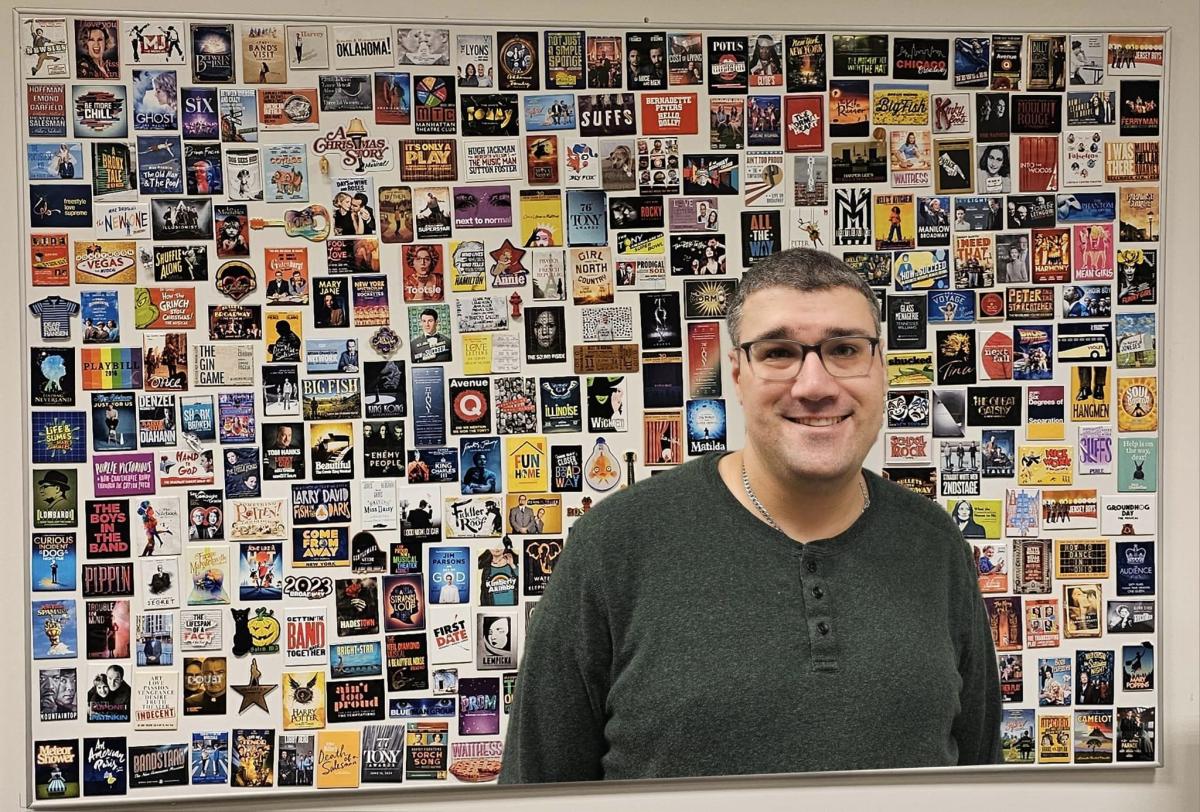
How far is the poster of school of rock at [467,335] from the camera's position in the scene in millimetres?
1521

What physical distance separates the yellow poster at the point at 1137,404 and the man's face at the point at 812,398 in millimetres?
434

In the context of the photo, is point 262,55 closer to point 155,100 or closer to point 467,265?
point 155,100

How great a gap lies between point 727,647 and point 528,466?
1.30ft

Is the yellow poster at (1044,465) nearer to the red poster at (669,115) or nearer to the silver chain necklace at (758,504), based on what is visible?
the silver chain necklace at (758,504)

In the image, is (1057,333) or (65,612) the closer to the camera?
(65,612)

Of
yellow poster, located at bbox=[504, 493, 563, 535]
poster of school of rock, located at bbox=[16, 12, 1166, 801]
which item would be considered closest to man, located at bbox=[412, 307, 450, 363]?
poster of school of rock, located at bbox=[16, 12, 1166, 801]

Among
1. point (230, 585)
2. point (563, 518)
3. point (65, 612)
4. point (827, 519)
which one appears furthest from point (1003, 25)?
point (65, 612)

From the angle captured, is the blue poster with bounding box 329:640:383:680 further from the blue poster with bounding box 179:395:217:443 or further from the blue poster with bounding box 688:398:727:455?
the blue poster with bounding box 688:398:727:455

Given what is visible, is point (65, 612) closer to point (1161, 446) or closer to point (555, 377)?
point (555, 377)

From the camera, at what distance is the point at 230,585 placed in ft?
5.06

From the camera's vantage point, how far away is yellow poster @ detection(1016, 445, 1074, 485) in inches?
63.9

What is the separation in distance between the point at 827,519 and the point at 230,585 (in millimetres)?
871

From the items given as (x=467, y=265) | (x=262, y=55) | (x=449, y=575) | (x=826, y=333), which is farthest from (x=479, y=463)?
(x=262, y=55)

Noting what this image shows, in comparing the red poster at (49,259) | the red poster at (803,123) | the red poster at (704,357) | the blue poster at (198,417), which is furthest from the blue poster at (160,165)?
the red poster at (803,123)
